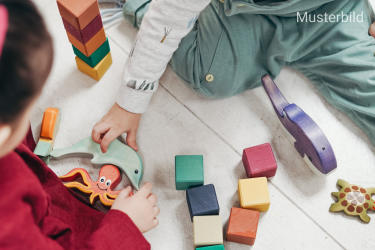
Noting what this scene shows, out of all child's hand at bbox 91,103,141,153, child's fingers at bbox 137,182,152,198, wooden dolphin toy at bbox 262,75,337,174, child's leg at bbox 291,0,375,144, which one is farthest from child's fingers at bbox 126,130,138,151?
child's leg at bbox 291,0,375,144

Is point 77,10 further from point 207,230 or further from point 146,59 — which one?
point 207,230

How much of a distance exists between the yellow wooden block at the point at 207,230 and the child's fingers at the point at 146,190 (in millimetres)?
111

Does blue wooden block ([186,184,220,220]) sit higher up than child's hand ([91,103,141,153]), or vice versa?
child's hand ([91,103,141,153])

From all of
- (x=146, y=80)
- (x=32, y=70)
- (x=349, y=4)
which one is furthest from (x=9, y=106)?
(x=349, y=4)

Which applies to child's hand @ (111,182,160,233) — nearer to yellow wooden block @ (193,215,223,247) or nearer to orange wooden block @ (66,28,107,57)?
yellow wooden block @ (193,215,223,247)

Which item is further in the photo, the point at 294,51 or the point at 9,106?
the point at 294,51

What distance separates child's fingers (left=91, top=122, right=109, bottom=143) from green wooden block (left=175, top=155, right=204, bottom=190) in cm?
18

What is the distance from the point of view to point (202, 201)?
91 centimetres

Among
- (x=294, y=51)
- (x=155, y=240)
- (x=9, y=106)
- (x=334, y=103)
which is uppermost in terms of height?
(x=9, y=106)

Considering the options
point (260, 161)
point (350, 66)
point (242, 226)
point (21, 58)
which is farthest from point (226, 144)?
point (21, 58)

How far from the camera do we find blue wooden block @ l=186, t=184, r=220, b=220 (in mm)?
904

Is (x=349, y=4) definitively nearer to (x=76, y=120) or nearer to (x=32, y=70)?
(x=76, y=120)

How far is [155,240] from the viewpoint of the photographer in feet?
3.01

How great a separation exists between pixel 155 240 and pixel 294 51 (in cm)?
55
